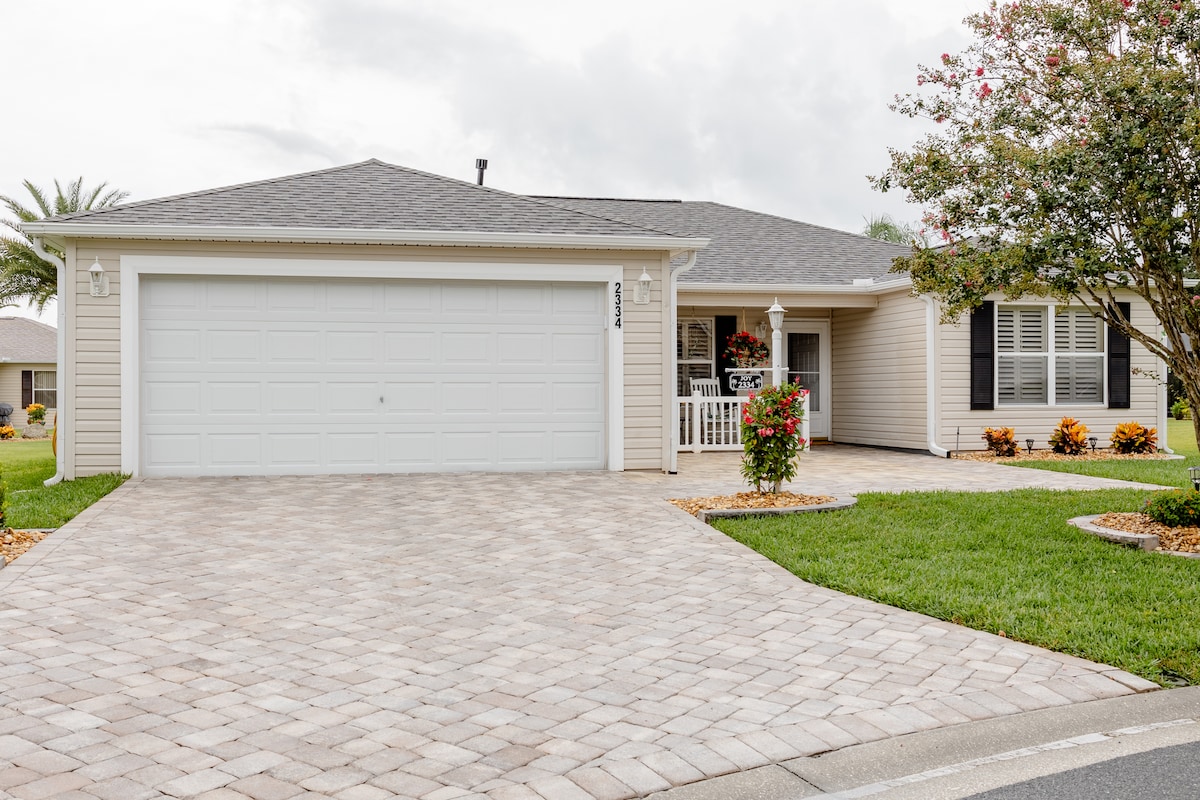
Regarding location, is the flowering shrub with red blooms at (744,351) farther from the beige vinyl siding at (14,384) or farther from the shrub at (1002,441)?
the beige vinyl siding at (14,384)

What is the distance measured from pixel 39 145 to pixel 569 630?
1994cm

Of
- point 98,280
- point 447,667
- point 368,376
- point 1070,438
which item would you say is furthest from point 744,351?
point 447,667

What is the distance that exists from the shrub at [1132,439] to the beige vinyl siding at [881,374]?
292 centimetres

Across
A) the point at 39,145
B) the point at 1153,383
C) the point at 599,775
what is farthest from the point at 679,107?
the point at 599,775

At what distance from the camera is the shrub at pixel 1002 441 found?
1388 cm

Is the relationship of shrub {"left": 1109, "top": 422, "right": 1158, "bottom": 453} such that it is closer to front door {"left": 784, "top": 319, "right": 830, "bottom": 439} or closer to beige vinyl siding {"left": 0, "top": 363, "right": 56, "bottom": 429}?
front door {"left": 784, "top": 319, "right": 830, "bottom": 439}

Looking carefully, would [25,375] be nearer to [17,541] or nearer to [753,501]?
[17,541]

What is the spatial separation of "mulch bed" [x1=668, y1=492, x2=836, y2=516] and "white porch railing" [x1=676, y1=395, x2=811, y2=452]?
535cm

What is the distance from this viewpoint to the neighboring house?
30.6 metres

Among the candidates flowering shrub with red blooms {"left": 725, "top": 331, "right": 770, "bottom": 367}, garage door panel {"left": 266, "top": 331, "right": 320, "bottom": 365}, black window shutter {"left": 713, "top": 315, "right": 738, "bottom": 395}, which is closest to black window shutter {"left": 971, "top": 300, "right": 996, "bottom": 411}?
flowering shrub with red blooms {"left": 725, "top": 331, "right": 770, "bottom": 367}

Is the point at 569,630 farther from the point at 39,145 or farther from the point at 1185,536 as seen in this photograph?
the point at 39,145

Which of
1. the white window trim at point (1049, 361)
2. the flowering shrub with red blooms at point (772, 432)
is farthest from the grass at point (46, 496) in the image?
the white window trim at point (1049, 361)

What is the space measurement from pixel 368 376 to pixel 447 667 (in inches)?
286

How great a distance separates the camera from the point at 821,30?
53.3 feet
